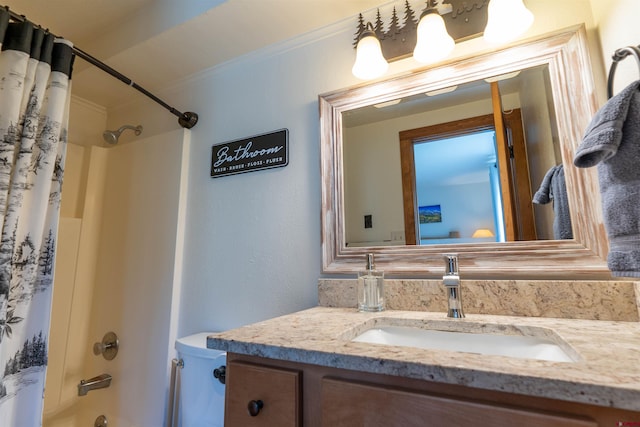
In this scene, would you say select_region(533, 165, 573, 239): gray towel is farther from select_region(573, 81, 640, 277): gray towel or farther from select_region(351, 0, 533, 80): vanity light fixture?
select_region(351, 0, 533, 80): vanity light fixture

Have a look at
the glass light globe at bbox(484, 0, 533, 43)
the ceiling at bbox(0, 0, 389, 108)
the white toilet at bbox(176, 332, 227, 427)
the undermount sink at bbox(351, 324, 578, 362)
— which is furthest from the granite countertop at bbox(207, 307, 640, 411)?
the ceiling at bbox(0, 0, 389, 108)

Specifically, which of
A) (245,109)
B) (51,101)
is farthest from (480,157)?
(51,101)

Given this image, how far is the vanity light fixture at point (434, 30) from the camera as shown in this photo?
892 mm

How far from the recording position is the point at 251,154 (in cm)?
132

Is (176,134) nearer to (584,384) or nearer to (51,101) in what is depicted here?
(51,101)

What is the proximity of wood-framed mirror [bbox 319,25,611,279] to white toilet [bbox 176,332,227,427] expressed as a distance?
493 mm

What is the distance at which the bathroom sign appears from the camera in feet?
4.12

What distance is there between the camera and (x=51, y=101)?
108cm

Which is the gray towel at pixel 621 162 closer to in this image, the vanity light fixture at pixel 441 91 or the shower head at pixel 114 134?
the vanity light fixture at pixel 441 91

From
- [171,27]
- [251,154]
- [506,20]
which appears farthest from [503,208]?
[171,27]

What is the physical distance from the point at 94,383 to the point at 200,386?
0.78 m

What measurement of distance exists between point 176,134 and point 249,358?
1.29 metres

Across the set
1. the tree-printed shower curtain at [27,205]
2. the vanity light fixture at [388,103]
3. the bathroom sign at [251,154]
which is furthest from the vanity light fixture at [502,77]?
the tree-printed shower curtain at [27,205]

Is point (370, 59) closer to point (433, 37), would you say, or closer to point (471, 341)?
point (433, 37)
